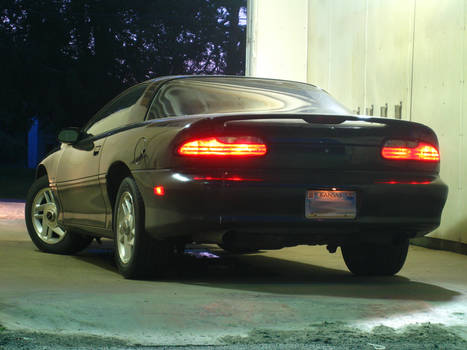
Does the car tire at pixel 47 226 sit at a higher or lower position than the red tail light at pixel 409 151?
lower

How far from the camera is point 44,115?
35.7m

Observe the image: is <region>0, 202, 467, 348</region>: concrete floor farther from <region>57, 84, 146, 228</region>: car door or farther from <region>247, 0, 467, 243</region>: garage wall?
<region>247, 0, 467, 243</region>: garage wall

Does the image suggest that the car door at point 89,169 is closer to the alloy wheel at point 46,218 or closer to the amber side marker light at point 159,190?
the alloy wheel at point 46,218

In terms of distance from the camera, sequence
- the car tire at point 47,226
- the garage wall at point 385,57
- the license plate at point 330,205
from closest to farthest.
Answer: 1. the license plate at point 330,205
2. the car tire at point 47,226
3. the garage wall at point 385,57

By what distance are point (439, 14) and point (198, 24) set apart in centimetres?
2776

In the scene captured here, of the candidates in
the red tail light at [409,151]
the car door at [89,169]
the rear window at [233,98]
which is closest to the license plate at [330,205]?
the red tail light at [409,151]

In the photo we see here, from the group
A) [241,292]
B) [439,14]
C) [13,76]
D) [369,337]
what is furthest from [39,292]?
[13,76]

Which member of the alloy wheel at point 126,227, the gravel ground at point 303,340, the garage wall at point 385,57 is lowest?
the gravel ground at point 303,340

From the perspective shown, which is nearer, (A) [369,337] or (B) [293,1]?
(A) [369,337]

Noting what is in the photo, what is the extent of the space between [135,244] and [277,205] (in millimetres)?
1099

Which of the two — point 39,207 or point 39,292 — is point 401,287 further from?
point 39,207

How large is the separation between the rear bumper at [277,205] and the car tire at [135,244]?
0.11 meters

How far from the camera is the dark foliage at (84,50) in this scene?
1330 inches

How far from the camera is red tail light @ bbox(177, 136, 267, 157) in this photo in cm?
611
